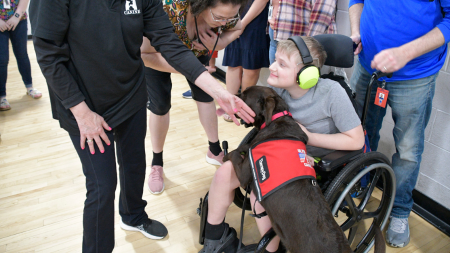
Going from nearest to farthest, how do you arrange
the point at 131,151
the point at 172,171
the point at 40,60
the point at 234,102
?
the point at 40,60, the point at 234,102, the point at 131,151, the point at 172,171

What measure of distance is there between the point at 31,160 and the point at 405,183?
256cm

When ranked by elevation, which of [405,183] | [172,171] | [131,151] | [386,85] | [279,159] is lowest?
[172,171]

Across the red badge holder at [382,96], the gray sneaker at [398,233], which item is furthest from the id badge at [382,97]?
the gray sneaker at [398,233]

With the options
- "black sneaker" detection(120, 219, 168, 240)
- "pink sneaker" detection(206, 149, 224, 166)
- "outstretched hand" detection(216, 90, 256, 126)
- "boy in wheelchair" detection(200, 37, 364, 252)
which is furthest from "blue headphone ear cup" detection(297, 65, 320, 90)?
"pink sneaker" detection(206, 149, 224, 166)

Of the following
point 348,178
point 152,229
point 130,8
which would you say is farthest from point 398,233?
point 130,8

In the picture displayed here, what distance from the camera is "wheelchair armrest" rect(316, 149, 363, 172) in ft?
4.23

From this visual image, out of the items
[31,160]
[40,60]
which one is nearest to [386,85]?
[40,60]

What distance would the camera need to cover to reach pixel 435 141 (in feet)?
6.20

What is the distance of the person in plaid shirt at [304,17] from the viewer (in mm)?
2121

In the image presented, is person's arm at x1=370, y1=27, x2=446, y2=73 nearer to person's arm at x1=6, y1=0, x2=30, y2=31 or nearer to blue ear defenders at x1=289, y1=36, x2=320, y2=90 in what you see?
blue ear defenders at x1=289, y1=36, x2=320, y2=90

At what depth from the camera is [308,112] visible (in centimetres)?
144

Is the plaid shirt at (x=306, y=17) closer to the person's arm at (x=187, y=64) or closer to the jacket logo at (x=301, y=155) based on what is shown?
the person's arm at (x=187, y=64)

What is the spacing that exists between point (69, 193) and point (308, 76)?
1709mm

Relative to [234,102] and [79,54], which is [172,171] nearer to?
[234,102]
